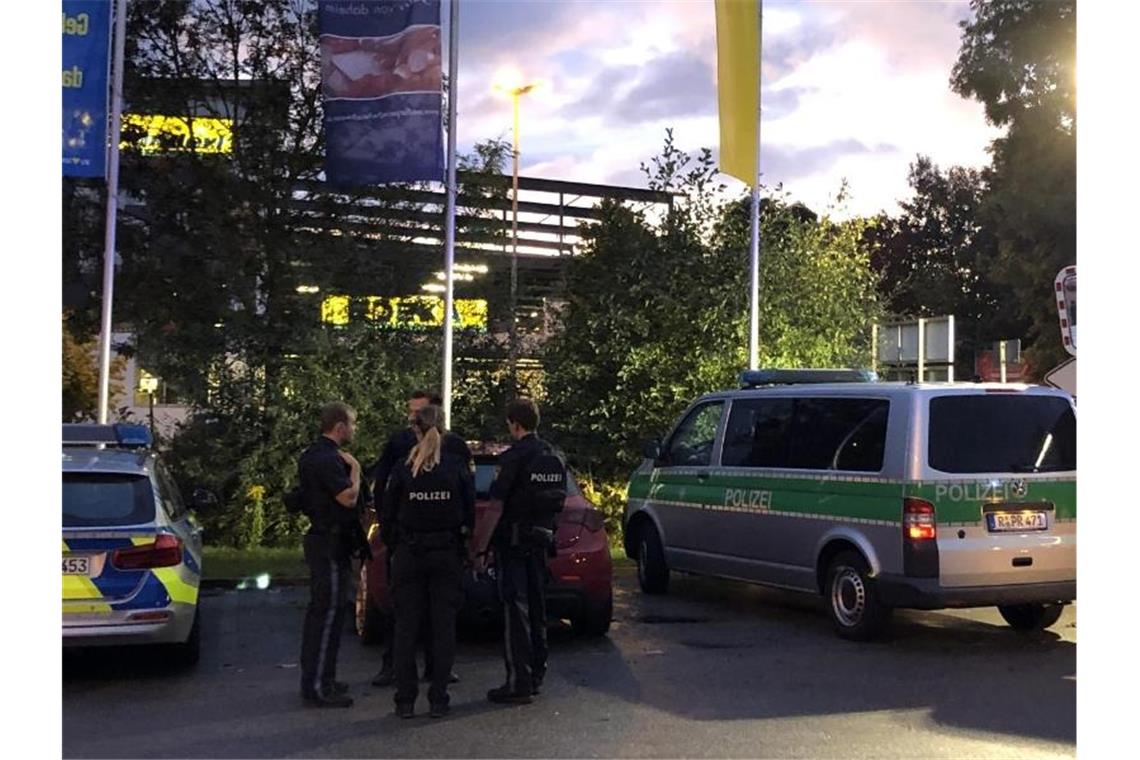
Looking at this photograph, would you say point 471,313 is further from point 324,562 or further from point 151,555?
point 324,562

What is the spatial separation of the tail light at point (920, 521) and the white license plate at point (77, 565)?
5364mm

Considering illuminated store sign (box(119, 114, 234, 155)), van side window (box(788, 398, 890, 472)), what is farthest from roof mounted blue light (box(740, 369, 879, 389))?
illuminated store sign (box(119, 114, 234, 155))

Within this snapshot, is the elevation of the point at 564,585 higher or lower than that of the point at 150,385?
lower

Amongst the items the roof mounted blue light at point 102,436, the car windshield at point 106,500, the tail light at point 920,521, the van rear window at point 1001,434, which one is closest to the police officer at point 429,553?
the car windshield at point 106,500

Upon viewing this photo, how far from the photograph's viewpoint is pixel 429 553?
23.6 ft

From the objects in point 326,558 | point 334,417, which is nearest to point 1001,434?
point 334,417

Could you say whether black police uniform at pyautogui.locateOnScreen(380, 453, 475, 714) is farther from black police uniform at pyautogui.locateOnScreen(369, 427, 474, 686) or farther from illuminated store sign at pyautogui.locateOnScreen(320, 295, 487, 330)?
illuminated store sign at pyautogui.locateOnScreen(320, 295, 487, 330)

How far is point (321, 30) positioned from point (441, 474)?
8.71 meters

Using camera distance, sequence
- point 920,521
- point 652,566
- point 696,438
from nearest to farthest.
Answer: point 920,521, point 696,438, point 652,566

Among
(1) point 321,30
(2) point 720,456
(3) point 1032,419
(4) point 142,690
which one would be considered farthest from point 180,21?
(3) point 1032,419

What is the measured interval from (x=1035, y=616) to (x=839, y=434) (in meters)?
2.17

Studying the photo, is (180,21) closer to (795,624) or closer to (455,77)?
(455,77)

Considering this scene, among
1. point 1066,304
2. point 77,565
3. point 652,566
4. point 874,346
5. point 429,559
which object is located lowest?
point 652,566

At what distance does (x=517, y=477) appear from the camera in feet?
24.9
